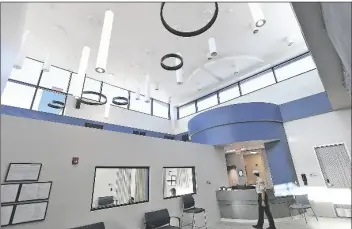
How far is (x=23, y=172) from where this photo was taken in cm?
262

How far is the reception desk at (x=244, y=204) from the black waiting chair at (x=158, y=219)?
8.22ft

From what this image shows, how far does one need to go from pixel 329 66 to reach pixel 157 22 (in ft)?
15.0

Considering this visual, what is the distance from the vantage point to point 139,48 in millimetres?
6621

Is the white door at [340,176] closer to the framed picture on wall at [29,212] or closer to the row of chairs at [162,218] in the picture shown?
the row of chairs at [162,218]

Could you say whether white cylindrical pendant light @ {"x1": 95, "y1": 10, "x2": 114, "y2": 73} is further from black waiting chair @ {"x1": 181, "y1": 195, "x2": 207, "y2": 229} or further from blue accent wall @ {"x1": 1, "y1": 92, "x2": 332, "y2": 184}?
blue accent wall @ {"x1": 1, "y1": 92, "x2": 332, "y2": 184}

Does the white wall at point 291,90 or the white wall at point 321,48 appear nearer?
the white wall at point 321,48

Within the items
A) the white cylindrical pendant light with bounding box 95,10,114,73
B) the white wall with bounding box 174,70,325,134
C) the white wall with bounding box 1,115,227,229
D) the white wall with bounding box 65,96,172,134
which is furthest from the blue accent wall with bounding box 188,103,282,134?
the white cylindrical pendant light with bounding box 95,10,114,73

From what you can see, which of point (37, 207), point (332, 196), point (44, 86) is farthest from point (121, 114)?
point (332, 196)

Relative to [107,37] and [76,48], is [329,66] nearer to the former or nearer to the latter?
[107,37]

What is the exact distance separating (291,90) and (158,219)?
6739mm

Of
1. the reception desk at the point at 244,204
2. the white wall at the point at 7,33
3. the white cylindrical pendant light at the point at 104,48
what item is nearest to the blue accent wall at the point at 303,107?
the reception desk at the point at 244,204

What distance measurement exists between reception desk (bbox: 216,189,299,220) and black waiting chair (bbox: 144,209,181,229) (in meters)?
2.51

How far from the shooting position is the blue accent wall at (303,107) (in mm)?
5441

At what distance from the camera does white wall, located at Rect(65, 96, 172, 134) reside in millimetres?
7605
